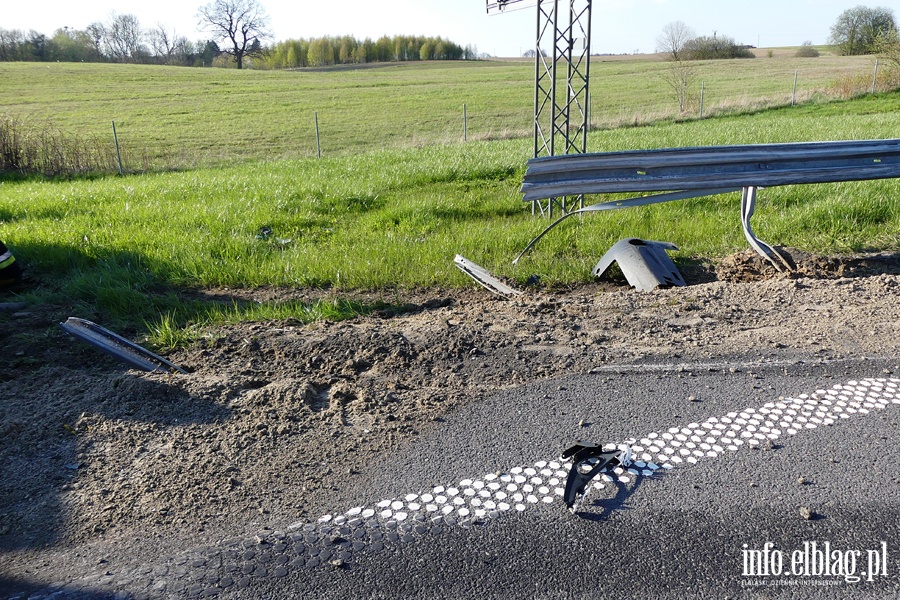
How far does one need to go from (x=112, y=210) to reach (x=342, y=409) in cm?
834

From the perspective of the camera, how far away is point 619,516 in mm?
2850

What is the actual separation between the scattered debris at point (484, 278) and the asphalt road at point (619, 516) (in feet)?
7.66

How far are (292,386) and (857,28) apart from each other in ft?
270

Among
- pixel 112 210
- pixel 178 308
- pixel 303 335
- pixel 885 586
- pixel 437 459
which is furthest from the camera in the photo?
pixel 112 210

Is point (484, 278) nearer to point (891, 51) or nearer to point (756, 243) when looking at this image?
point (756, 243)

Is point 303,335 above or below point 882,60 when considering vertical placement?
below

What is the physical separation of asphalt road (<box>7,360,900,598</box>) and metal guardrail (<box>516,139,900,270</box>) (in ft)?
10.7

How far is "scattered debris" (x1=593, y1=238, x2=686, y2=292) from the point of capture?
19.8 ft

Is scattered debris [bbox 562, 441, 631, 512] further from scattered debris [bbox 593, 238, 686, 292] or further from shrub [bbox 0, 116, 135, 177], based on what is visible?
shrub [bbox 0, 116, 135, 177]

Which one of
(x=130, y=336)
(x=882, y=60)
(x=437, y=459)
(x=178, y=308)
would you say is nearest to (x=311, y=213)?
(x=178, y=308)

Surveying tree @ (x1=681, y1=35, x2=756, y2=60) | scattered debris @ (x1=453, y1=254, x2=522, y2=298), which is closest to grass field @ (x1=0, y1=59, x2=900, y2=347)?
scattered debris @ (x1=453, y1=254, x2=522, y2=298)

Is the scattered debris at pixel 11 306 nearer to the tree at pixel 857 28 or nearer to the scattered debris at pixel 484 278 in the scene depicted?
the scattered debris at pixel 484 278

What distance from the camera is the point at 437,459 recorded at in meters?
3.31

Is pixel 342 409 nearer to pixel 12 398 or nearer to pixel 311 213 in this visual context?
pixel 12 398
